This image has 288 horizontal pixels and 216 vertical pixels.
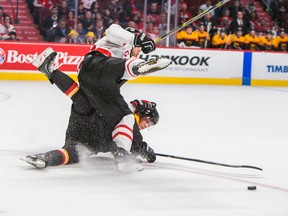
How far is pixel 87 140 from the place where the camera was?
5441 millimetres

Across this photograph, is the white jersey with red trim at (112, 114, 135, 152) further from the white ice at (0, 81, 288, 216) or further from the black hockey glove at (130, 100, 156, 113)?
the black hockey glove at (130, 100, 156, 113)

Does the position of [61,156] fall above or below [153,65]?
below

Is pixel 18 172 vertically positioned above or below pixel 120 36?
below

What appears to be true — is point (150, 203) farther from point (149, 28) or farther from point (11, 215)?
point (149, 28)

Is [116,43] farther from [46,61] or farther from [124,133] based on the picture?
[124,133]

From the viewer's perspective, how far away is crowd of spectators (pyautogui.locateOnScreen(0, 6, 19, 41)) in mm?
13352

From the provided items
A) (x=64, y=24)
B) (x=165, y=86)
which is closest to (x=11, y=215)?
(x=165, y=86)

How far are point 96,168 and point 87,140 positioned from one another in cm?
29

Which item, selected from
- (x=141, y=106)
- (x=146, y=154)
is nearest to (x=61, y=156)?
(x=146, y=154)

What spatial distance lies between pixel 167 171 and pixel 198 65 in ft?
29.3

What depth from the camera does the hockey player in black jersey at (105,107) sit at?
518cm

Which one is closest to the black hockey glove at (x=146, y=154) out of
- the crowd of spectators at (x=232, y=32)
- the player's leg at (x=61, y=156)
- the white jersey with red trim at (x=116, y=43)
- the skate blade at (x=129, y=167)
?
the skate blade at (x=129, y=167)

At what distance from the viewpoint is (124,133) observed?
5188mm

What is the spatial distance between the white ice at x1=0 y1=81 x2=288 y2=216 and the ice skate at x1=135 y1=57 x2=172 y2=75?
72cm
